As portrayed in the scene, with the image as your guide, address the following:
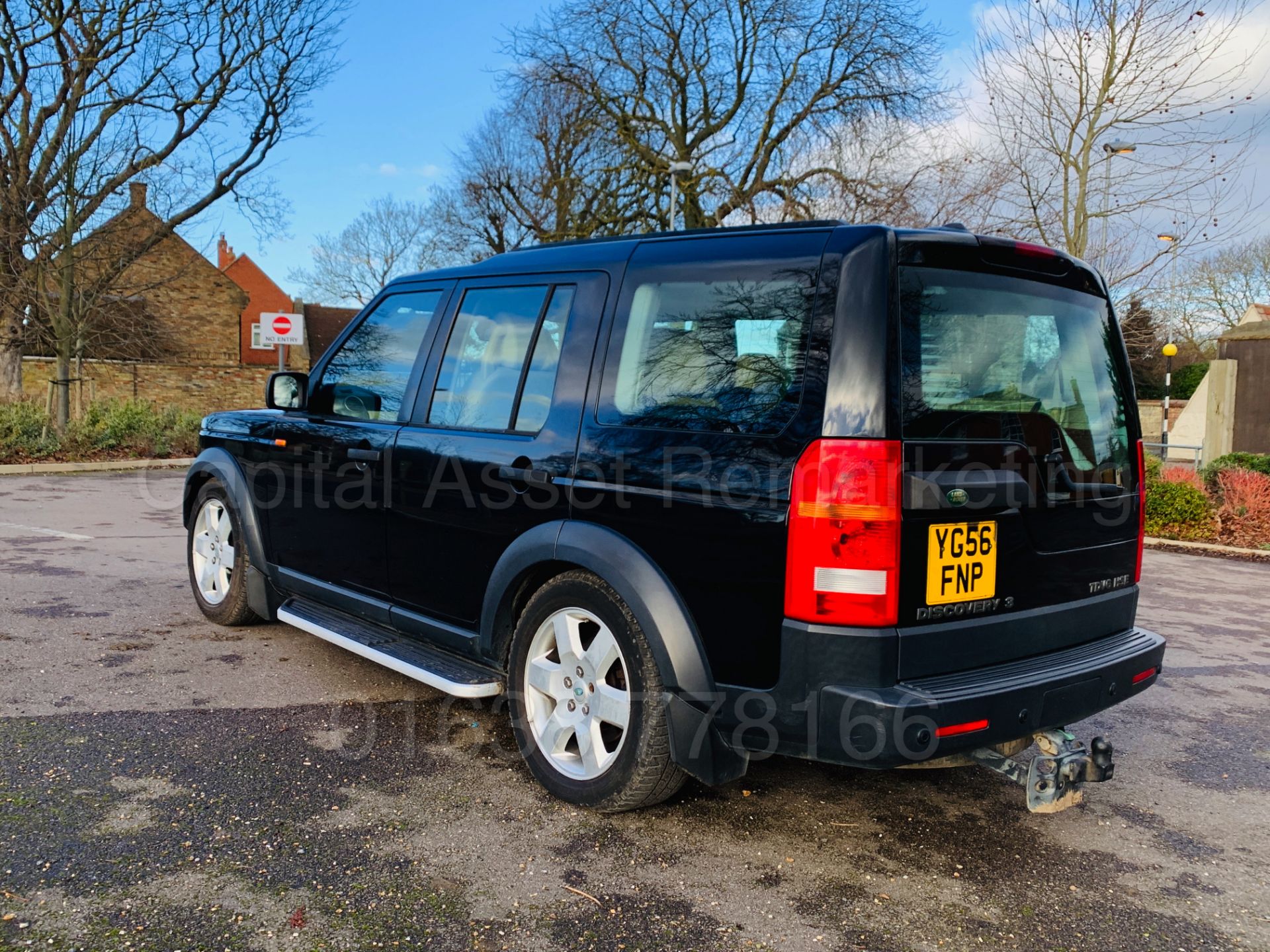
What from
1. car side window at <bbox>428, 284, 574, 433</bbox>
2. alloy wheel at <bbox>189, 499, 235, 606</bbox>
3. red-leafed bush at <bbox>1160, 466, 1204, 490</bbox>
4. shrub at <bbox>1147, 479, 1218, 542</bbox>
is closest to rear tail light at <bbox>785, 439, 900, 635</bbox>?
car side window at <bbox>428, 284, 574, 433</bbox>

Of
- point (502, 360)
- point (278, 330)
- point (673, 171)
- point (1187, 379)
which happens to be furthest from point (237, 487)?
point (1187, 379)

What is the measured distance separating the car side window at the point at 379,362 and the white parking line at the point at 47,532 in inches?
201

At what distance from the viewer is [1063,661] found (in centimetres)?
304

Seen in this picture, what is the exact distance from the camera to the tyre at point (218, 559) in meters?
5.19

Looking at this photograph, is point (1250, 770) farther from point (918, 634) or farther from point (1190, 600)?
point (1190, 600)

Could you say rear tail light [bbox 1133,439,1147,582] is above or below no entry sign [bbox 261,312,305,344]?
below

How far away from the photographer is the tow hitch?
2938 millimetres

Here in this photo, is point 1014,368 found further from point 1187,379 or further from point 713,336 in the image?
point 1187,379

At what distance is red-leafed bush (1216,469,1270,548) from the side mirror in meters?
9.76

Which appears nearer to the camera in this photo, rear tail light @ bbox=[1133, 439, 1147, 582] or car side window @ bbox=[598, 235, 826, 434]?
car side window @ bbox=[598, 235, 826, 434]

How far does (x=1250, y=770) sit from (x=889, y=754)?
2323 millimetres

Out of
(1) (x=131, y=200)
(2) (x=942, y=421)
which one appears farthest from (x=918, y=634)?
(1) (x=131, y=200)

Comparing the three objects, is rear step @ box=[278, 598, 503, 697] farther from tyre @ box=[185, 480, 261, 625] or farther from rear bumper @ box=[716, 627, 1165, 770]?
rear bumper @ box=[716, 627, 1165, 770]

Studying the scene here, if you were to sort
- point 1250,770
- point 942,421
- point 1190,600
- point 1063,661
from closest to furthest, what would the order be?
1. point 942,421
2. point 1063,661
3. point 1250,770
4. point 1190,600
